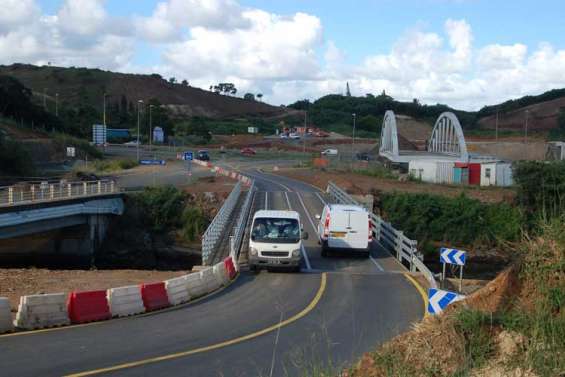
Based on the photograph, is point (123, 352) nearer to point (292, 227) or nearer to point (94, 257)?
point (292, 227)

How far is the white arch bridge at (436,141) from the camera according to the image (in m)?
92.2

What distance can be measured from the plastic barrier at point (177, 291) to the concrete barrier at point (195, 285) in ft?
0.65

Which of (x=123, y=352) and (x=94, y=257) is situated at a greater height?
(x=123, y=352)

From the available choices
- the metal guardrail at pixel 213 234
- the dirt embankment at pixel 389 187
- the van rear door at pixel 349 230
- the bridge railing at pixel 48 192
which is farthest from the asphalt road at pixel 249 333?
the dirt embankment at pixel 389 187

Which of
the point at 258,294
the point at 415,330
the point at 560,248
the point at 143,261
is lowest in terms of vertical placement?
the point at 143,261

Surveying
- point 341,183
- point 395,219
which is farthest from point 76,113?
point 395,219

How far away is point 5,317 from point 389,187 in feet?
173

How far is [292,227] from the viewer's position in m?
25.2

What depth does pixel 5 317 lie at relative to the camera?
559 inches

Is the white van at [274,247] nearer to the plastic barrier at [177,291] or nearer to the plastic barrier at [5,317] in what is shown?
the plastic barrier at [177,291]

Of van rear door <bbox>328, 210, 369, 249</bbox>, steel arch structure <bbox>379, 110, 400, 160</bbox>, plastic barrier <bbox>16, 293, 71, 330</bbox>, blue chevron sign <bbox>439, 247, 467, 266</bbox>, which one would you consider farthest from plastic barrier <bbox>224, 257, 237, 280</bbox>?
steel arch structure <bbox>379, 110, 400, 160</bbox>

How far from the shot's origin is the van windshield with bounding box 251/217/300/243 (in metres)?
24.5

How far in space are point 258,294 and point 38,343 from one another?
8.11m

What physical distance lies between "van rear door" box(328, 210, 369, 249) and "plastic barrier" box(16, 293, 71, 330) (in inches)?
575
